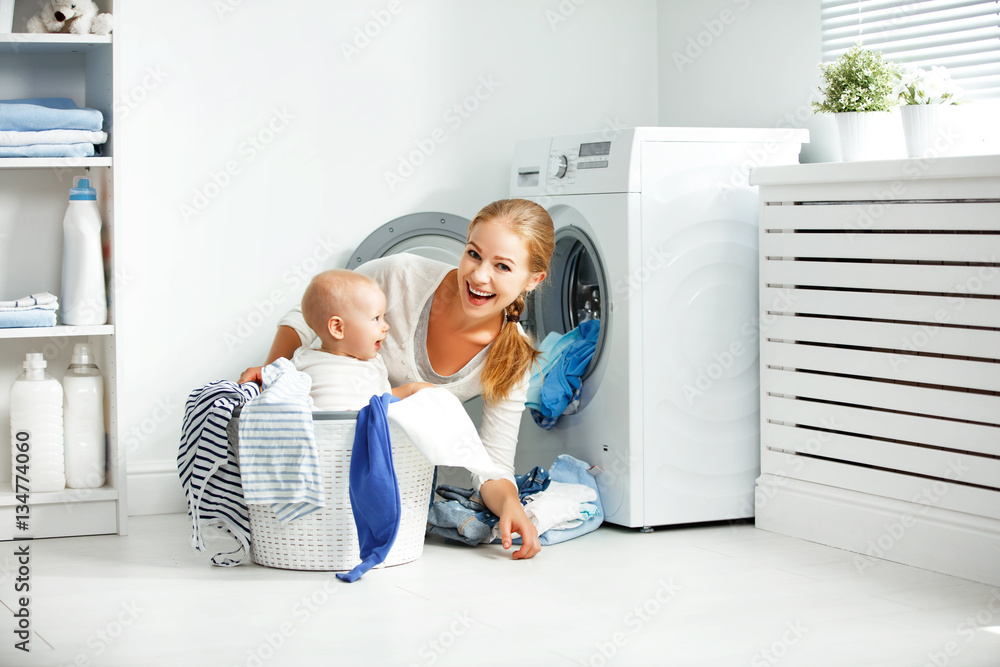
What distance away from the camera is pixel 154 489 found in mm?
2709

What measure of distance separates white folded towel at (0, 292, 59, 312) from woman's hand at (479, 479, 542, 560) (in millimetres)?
1104

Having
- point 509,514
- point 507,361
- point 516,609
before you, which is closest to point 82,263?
point 507,361

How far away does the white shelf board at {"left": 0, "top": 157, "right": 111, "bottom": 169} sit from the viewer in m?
2.33

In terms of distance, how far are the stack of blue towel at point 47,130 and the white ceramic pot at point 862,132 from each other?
1.77 m

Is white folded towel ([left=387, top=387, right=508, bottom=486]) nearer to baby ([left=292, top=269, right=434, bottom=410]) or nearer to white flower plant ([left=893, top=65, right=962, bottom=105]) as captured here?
baby ([left=292, top=269, right=434, bottom=410])

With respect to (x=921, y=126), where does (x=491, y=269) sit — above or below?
below

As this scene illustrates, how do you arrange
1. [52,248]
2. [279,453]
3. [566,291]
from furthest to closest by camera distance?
[566,291], [52,248], [279,453]

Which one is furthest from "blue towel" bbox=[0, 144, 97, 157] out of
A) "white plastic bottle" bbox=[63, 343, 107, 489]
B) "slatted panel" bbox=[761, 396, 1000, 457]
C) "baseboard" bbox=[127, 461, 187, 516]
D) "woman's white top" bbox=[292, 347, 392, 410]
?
"slatted panel" bbox=[761, 396, 1000, 457]

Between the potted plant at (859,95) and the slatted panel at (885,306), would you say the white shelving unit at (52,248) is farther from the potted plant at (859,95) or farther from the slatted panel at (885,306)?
the potted plant at (859,95)

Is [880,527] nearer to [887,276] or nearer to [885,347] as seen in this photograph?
[885,347]

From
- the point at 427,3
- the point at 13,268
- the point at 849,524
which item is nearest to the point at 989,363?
the point at 849,524

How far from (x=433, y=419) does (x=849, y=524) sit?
0.98m

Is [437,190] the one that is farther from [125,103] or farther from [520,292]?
[125,103]

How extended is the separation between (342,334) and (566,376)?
2.09 ft
